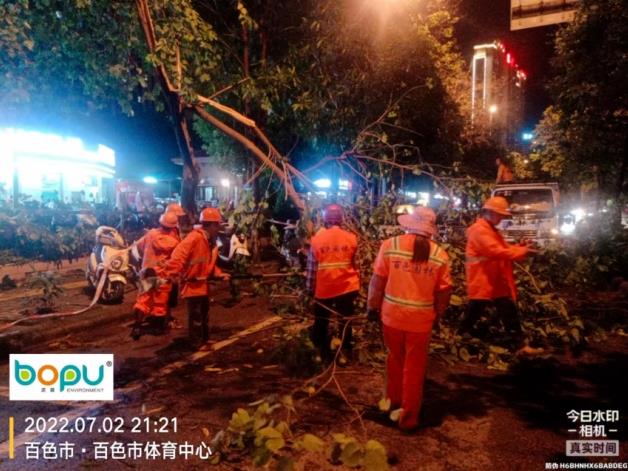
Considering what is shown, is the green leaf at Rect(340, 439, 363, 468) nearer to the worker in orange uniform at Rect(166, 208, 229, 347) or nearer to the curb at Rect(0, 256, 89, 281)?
the worker in orange uniform at Rect(166, 208, 229, 347)

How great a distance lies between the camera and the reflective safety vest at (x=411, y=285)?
12.0 ft

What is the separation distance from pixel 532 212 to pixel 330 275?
954cm

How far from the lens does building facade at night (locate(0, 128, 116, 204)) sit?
17.6 m

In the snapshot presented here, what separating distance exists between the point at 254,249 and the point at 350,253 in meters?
6.65

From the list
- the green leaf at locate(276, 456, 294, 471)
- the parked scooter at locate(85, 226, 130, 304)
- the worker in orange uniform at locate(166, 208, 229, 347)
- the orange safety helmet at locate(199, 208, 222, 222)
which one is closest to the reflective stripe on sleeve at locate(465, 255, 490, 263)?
the worker in orange uniform at locate(166, 208, 229, 347)

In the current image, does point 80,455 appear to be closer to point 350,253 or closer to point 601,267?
point 350,253

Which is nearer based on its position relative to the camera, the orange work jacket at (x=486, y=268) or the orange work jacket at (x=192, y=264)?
the orange work jacket at (x=486, y=268)

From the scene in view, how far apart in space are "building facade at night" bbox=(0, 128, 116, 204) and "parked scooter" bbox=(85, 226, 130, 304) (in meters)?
8.34

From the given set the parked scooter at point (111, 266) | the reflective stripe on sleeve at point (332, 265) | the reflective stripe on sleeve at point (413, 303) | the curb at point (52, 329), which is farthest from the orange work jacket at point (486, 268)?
the parked scooter at point (111, 266)

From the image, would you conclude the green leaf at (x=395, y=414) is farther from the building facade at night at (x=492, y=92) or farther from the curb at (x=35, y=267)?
the building facade at night at (x=492, y=92)

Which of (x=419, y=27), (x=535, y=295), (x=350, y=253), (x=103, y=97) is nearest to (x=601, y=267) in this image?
(x=535, y=295)

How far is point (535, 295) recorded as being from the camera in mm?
6707

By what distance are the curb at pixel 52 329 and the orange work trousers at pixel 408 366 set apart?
183 inches

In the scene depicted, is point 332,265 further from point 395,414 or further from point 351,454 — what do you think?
point 351,454
